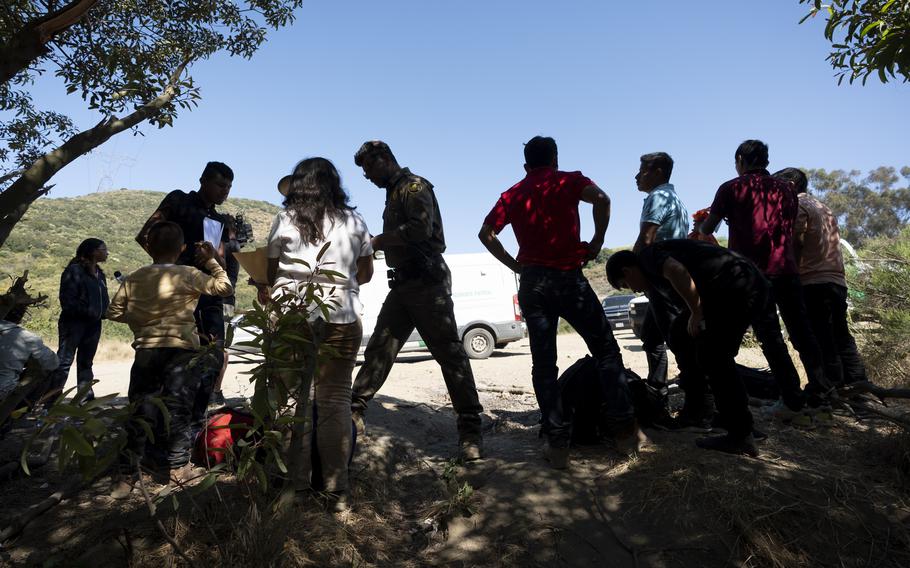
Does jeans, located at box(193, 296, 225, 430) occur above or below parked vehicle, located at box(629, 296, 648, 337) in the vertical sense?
below

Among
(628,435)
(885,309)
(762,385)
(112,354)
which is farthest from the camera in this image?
(112,354)

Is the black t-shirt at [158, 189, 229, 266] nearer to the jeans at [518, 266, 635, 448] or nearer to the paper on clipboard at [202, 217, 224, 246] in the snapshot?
the paper on clipboard at [202, 217, 224, 246]

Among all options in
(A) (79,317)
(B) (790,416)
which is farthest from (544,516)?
(A) (79,317)

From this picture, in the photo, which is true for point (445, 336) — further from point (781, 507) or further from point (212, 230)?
point (781, 507)

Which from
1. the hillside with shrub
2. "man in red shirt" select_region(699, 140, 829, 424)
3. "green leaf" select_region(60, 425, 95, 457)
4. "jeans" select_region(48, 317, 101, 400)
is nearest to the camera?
"green leaf" select_region(60, 425, 95, 457)

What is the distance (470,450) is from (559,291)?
113cm

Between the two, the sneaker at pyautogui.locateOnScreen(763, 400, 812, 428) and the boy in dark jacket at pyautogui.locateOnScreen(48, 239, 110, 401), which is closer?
the sneaker at pyautogui.locateOnScreen(763, 400, 812, 428)

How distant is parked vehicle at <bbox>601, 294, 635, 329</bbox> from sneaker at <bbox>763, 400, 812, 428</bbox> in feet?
42.6

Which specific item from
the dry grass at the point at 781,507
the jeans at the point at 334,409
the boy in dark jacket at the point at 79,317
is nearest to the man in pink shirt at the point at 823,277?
the dry grass at the point at 781,507

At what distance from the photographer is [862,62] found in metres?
3.63

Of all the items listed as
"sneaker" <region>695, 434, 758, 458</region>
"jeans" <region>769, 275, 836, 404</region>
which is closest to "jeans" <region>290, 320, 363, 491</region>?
"sneaker" <region>695, 434, 758, 458</region>

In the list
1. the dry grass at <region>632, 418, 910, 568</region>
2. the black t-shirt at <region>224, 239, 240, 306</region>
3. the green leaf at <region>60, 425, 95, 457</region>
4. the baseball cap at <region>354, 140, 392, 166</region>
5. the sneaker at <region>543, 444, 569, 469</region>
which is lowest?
the dry grass at <region>632, 418, 910, 568</region>

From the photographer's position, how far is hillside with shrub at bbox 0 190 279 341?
28031 mm

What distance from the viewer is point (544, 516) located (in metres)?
2.98
